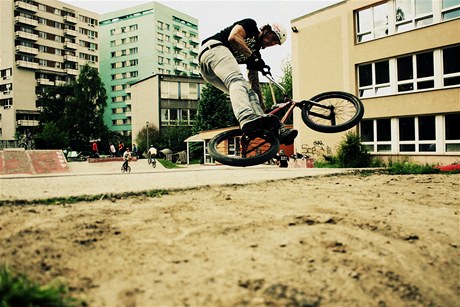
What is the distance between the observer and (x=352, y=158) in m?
18.6

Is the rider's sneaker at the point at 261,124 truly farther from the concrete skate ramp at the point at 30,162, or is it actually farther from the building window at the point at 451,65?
the concrete skate ramp at the point at 30,162

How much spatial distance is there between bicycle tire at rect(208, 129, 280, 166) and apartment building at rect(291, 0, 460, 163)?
572 inches

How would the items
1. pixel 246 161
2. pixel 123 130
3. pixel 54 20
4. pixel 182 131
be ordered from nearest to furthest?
pixel 246 161 < pixel 182 131 < pixel 54 20 < pixel 123 130

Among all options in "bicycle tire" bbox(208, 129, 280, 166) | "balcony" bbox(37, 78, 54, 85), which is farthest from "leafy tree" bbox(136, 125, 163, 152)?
"bicycle tire" bbox(208, 129, 280, 166)

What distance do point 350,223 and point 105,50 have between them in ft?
265

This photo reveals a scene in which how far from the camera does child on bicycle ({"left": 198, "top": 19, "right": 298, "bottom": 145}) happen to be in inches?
183

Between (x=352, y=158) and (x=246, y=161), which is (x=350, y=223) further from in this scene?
(x=352, y=158)

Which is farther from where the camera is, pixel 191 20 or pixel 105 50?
pixel 191 20

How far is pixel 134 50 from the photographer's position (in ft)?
236

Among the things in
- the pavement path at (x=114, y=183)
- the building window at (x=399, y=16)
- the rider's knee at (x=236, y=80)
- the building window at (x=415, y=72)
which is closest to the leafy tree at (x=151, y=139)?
the building window at (x=399, y=16)

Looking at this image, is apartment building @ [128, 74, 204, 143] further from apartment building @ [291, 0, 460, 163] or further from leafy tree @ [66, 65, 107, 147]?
A: apartment building @ [291, 0, 460, 163]

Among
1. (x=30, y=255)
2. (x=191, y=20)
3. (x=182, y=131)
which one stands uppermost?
(x=191, y=20)

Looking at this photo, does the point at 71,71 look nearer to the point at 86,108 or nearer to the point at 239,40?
the point at 86,108

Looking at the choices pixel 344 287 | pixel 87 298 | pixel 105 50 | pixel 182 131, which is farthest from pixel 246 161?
pixel 105 50
